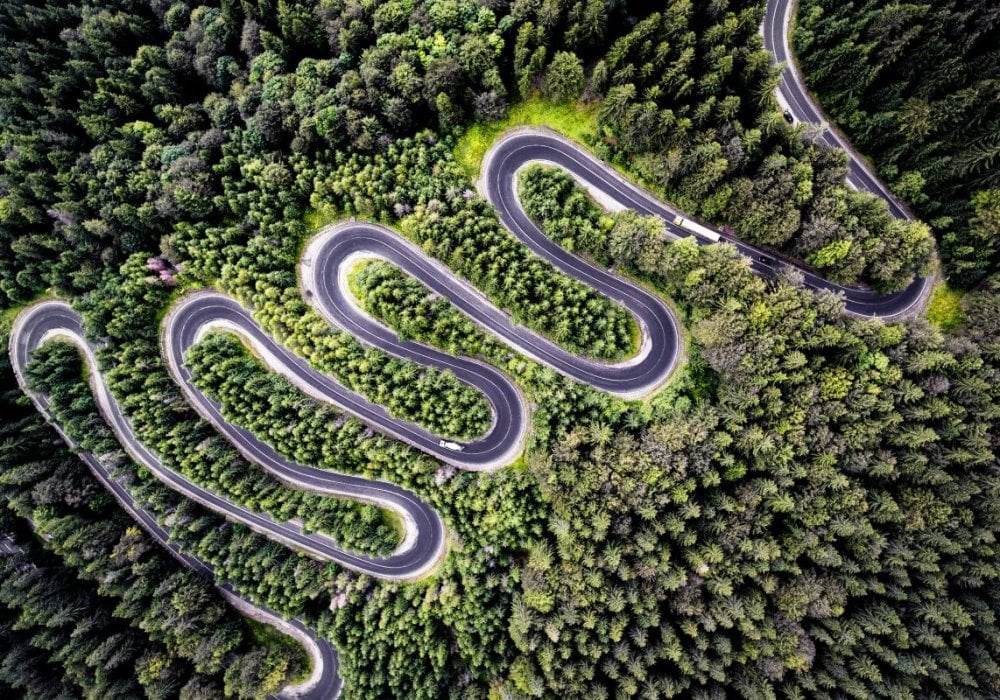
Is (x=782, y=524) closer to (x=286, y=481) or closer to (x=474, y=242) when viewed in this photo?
(x=474, y=242)

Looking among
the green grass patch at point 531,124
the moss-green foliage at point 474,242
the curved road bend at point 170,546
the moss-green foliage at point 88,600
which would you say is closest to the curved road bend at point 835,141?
the green grass patch at point 531,124

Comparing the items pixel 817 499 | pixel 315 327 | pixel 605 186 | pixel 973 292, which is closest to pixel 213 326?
pixel 315 327

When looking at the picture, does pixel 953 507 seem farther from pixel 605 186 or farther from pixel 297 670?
pixel 297 670

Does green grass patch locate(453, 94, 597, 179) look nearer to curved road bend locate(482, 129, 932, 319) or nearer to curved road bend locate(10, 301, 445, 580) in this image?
curved road bend locate(482, 129, 932, 319)

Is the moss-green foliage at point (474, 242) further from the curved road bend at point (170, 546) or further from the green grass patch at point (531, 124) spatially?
the curved road bend at point (170, 546)

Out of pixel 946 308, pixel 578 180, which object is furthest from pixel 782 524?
pixel 578 180

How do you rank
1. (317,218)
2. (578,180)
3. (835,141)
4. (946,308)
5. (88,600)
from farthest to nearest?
(88,600) → (317,218) → (578,180) → (835,141) → (946,308)
